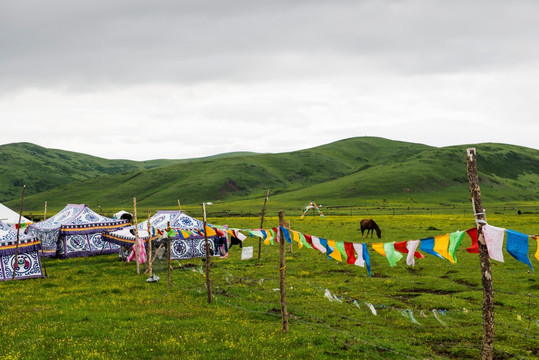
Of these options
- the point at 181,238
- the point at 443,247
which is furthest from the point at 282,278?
the point at 181,238

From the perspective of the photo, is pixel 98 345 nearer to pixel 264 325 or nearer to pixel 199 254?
pixel 264 325

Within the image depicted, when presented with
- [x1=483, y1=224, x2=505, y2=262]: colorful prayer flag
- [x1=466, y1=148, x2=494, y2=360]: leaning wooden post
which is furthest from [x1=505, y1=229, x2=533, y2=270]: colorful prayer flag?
[x1=466, y1=148, x2=494, y2=360]: leaning wooden post

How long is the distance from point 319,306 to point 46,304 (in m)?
13.8

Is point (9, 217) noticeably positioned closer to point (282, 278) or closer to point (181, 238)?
point (181, 238)

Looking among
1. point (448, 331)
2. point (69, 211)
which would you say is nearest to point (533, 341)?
point (448, 331)

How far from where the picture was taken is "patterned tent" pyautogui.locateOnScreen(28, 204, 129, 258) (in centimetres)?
3906

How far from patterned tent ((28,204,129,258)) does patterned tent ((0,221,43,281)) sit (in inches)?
403

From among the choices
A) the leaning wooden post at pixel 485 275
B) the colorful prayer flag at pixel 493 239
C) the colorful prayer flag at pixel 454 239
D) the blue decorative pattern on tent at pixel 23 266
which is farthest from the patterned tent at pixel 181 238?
the colorful prayer flag at pixel 493 239

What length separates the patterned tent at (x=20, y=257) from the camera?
27141mm

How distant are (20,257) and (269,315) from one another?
19867 mm

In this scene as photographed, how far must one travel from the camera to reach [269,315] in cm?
1797

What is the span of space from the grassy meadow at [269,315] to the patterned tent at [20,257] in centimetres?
143

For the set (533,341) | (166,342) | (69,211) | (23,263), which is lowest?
(533,341)

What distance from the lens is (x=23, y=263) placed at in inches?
1101
